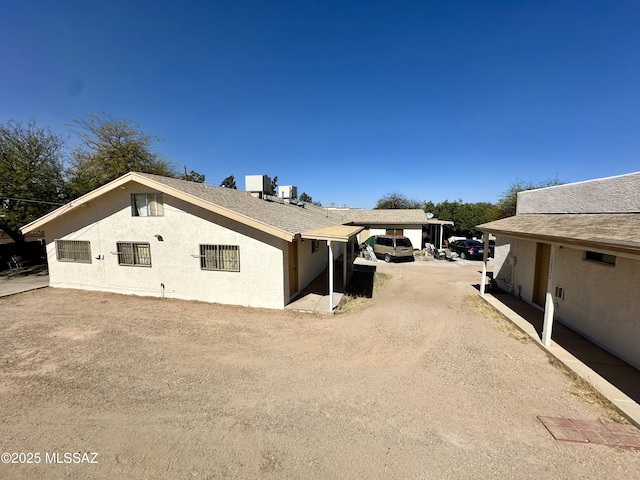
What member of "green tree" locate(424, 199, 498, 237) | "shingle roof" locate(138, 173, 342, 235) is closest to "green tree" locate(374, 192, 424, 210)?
"green tree" locate(424, 199, 498, 237)

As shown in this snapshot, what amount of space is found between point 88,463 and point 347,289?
30.9 feet

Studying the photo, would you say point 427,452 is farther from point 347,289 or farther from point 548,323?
point 347,289

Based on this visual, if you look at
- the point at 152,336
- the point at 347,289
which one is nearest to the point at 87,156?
the point at 152,336

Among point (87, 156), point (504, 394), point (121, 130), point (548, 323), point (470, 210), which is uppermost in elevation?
point (121, 130)

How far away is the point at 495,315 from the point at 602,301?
2.86 meters

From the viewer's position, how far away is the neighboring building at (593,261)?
5.54 metres

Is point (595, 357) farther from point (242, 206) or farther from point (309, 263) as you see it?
point (242, 206)

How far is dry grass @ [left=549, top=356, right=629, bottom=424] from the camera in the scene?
4.28m

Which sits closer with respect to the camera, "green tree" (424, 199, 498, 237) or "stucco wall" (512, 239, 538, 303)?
"stucco wall" (512, 239, 538, 303)

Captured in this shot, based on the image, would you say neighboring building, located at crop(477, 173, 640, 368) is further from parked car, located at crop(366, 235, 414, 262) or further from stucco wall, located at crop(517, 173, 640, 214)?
parked car, located at crop(366, 235, 414, 262)

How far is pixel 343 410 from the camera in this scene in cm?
437

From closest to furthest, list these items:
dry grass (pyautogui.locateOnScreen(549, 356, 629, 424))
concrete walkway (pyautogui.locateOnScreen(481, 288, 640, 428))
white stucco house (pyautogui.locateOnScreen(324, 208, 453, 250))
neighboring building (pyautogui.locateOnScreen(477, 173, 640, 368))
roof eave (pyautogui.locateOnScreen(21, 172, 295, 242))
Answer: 1. dry grass (pyautogui.locateOnScreen(549, 356, 629, 424))
2. concrete walkway (pyautogui.locateOnScreen(481, 288, 640, 428))
3. neighboring building (pyautogui.locateOnScreen(477, 173, 640, 368))
4. roof eave (pyautogui.locateOnScreen(21, 172, 295, 242))
5. white stucco house (pyautogui.locateOnScreen(324, 208, 453, 250))

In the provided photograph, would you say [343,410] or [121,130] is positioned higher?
[121,130]

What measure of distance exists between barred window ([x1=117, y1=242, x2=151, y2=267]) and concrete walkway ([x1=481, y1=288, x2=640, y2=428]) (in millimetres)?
12849
